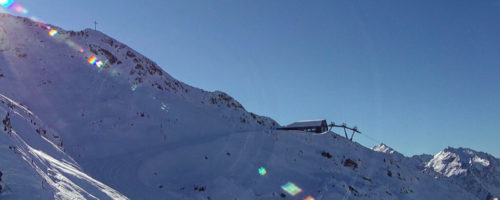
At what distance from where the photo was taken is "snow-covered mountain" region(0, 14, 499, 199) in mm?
16906

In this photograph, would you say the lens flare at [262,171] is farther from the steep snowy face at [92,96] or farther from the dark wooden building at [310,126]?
the dark wooden building at [310,126]

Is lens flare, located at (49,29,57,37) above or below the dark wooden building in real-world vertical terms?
above

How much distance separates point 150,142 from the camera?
77.1 feet

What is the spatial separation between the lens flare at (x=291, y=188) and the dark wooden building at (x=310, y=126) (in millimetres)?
28589

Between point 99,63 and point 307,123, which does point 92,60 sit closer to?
point 99,63

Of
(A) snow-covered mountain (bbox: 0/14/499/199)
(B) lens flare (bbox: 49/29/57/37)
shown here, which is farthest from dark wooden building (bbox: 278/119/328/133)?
(B) lens flare (bbox: 49/29/57/37)

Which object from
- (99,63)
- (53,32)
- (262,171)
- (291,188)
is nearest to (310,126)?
(262,171)

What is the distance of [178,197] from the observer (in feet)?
51.8

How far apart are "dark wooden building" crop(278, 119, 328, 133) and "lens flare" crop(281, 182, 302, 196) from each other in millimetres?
28589

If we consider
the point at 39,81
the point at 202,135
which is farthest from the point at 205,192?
Result: the point at 39,81

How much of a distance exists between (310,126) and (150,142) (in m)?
30.6

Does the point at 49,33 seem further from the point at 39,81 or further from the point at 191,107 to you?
the point at 191,107

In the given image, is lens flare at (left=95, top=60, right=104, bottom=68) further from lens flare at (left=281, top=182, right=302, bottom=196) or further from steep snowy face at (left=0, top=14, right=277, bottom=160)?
lens flare at (left=281, top=182, right=302, bottom=196)

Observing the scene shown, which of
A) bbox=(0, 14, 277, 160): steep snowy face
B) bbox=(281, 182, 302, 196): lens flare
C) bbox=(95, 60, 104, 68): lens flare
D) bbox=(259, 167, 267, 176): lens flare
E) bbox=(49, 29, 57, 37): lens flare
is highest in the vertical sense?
bbox=(49, 29, 57, 37): lens flare
